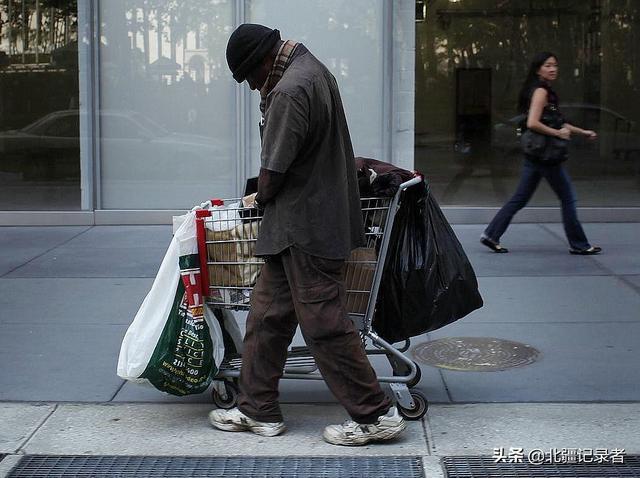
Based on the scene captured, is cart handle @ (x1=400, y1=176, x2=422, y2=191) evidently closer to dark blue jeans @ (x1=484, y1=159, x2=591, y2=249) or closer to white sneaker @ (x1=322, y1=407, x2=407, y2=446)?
white sneaker @ (x1=322, y1=407, x2=407, y2=446)

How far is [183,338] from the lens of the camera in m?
5.03

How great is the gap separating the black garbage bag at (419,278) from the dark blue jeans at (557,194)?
4109 millimetres

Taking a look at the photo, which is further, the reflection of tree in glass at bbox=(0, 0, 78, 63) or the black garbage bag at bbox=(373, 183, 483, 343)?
the reflection of tree in glass at bbox=(0, 0, 78, 63)

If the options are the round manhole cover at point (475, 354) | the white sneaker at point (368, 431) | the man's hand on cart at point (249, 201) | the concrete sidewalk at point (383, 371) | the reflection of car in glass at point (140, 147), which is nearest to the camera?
the white sneaker at point (368, 431)

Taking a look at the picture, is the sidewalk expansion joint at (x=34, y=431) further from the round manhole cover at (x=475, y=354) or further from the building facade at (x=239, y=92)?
the building facade at (x=239, y=92)

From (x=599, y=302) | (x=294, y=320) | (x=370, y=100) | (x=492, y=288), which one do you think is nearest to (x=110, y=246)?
(x=370, y=100)

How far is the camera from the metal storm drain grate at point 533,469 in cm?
453

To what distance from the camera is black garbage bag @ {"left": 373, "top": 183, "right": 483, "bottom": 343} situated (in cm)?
515

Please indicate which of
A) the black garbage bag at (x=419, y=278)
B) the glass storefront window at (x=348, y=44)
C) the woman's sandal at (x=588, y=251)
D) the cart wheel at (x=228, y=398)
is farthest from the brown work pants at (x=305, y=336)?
the glass storefront window at (x=348, y=44)

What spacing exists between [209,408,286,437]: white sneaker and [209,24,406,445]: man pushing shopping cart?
0.26 metres

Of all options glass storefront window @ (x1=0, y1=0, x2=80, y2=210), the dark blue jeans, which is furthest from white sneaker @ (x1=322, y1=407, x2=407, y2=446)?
glass storefront window @ (x1=0, y1=0, x2=80, y2=210)

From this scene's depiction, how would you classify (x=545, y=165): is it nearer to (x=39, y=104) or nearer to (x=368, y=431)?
(x=368, y=431)

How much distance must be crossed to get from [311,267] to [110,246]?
5722 millimetres

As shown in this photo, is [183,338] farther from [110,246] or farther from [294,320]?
[110,246]
